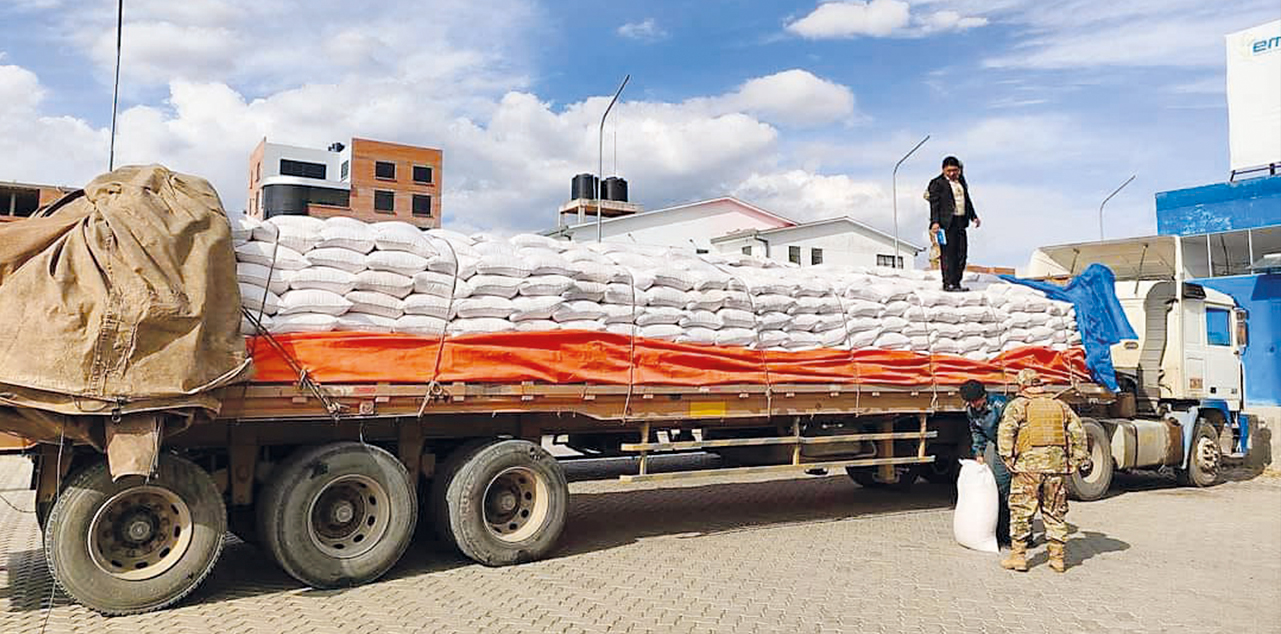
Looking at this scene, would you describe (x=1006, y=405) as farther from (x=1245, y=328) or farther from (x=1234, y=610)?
(x=1245, y=328)

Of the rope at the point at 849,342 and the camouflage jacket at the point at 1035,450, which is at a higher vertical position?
the rope at the point at 849,342

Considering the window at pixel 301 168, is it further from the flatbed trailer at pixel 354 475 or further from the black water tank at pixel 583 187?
the flatbed trailer at pixel 354 475

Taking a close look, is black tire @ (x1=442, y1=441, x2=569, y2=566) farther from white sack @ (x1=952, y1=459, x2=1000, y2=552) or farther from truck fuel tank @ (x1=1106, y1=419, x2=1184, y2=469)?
truck fuel tank @ (x1=1106, y1=419, x2=1184, y2=469)

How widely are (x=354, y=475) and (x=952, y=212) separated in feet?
22.7

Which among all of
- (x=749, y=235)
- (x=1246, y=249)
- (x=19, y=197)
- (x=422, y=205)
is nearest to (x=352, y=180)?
(x=422, y=205)

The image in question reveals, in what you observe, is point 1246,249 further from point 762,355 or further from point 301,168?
point 301,168

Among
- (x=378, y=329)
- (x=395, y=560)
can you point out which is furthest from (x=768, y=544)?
(x=378, y=329)

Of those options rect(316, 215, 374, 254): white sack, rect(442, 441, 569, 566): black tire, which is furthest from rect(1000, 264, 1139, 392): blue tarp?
rect(316, 215, 374, 254): white sack

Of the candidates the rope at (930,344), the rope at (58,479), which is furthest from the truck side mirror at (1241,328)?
the rope at (58,479)

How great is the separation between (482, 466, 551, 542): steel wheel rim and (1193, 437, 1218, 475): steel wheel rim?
9450 mm

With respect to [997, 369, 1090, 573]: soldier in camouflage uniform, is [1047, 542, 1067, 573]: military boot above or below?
below

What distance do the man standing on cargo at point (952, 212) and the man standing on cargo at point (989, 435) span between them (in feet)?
6.85

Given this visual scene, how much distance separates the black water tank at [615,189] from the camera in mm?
41062

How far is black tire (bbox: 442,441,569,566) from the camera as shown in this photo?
6941mm
